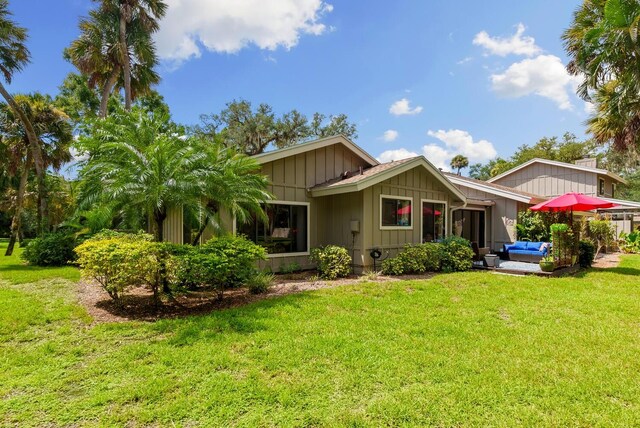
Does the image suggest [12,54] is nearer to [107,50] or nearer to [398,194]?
[107,50]

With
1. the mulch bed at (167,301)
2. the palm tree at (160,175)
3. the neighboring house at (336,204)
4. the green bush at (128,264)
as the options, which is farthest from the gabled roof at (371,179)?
the green bush at (128,264)

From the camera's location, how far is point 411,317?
19.0 ft

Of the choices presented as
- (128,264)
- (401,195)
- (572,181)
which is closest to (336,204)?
(401,195)

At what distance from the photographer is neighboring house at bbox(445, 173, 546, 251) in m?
15.8

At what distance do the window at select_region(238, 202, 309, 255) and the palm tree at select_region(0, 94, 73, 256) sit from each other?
11882mm

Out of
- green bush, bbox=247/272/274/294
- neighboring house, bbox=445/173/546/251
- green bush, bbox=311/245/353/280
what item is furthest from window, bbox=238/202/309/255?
neighboring house, bbox=445/173/546/251

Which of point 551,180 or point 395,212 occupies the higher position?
point 551,180

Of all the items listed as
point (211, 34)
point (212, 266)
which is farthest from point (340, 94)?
point (212, 266)

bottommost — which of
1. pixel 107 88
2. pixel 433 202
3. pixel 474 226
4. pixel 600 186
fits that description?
pixel 474 226

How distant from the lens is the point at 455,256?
450 inches

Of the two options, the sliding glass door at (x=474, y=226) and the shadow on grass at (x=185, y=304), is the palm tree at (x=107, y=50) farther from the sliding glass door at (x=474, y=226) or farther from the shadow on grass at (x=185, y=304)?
the sliding glass door at (x=474, y=226)

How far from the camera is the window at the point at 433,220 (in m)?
12.7

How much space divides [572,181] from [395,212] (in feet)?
55.4

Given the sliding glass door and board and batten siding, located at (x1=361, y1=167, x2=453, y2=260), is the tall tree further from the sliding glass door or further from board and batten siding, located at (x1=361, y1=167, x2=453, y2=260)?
board and batten siding, located at (x1=361, y1=167, x2=453, y2=260)
